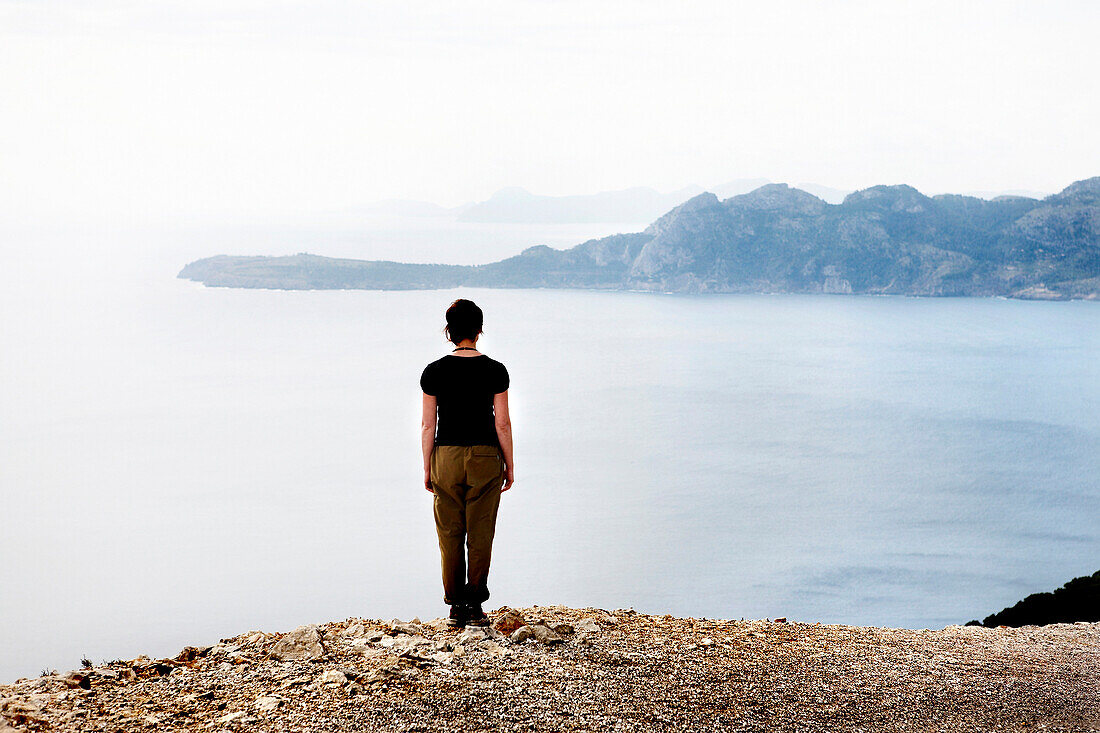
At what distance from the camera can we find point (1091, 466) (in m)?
71.4

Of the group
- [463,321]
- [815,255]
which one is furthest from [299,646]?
[815,255]

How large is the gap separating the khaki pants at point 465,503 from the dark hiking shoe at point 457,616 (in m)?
0.09

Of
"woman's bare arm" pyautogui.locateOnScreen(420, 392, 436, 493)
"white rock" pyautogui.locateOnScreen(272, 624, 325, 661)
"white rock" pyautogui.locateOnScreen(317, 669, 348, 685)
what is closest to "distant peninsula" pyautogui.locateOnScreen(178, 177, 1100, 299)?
"white rock" pyautogui.locateOnScreen(272, 624, 325, 661)

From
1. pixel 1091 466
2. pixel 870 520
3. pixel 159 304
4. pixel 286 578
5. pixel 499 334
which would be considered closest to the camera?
pixel 286 578

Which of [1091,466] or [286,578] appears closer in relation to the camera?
[286,578]

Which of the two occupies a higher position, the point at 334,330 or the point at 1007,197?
the point at 1007,197

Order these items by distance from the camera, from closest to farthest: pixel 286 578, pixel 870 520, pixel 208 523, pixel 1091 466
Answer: pixel 286 578 < pixel 870 520 < pixel 208 523 < pixel 1091 466

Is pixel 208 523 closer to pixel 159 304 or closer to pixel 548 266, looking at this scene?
pixel 159 304

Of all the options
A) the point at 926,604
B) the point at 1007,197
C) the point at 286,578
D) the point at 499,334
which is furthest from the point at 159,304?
the point at 1007,197

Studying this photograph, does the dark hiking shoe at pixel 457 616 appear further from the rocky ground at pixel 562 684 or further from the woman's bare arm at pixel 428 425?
the woman's bare arm at pixel 428 425

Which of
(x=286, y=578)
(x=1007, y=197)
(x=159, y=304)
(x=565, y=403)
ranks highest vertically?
(x=1007, y=197)

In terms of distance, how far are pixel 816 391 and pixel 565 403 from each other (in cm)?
2714

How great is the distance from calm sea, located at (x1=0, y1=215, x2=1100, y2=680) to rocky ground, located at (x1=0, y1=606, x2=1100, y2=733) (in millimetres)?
43010

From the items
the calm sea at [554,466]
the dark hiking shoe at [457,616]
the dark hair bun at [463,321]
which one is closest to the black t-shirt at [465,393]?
the dark hair bun at [463,321]
